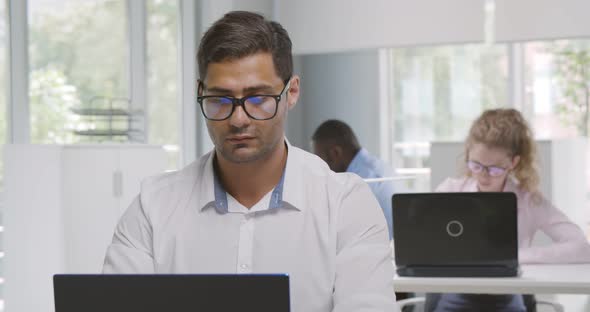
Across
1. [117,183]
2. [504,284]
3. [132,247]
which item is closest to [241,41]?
[132,247]

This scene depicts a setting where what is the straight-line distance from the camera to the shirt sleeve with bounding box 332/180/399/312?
57.2 inches

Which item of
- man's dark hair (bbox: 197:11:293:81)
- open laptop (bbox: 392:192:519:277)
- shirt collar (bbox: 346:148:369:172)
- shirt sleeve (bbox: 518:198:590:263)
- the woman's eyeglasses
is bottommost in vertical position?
shirt sleeve (bbox: 518:198:590:263)

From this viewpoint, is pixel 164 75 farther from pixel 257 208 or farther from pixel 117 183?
pixel 257 208

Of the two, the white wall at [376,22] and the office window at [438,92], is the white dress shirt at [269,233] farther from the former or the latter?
the office window at [438,92]

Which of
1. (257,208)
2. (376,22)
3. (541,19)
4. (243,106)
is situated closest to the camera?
(243,106)

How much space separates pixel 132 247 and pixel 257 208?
0.24 m

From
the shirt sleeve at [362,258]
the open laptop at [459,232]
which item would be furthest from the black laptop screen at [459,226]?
the shirt sleeve at [362,258]

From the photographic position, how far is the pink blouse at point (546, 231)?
10.4ft

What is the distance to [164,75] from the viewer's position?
642cm

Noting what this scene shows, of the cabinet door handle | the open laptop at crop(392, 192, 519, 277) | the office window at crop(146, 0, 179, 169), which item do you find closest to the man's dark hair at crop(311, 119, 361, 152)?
the cabinet door handle

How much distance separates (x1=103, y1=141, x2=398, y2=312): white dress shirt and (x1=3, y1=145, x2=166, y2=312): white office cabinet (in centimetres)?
311

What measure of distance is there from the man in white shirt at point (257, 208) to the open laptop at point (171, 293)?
0.35 meters

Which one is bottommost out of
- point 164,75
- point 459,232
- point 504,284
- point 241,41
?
point 504,284

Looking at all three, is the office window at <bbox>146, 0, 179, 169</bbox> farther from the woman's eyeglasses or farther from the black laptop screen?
the black laptop screen
